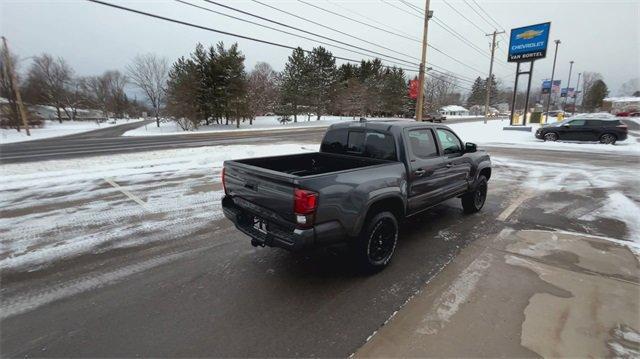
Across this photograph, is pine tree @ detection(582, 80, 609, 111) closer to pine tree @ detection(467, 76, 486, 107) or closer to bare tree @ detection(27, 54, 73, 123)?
pine tree @ detection(467, 76, 486, 107)

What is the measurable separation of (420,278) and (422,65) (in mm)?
19453

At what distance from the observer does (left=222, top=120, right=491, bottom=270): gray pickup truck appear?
3230 millimetres

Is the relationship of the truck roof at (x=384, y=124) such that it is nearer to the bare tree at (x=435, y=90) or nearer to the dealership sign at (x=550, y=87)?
the dealership sign at (x=550, y=87)

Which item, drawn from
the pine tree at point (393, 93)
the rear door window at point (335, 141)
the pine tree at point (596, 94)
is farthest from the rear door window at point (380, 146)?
the pine tree at point (596, 94)

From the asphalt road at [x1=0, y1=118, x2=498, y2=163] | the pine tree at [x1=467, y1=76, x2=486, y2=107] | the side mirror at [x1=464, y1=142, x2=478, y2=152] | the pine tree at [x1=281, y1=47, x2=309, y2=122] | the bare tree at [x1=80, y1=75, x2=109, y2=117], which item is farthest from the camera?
the pine tree at [x1=467, y1=76, x2=486, y2=107]

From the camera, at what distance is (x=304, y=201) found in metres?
3.10

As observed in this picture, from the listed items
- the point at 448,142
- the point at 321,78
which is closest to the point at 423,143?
the point at 448,142

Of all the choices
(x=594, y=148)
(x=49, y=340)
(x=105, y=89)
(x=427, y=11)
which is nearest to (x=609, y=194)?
(x=49, y=340)

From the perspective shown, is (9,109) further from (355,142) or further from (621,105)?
(621,105)

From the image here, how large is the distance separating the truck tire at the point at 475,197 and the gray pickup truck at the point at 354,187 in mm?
368

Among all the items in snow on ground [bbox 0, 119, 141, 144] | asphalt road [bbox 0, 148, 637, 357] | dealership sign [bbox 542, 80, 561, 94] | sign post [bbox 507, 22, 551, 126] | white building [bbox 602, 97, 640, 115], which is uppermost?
sign post [bbox 507, 22, 551, 126]

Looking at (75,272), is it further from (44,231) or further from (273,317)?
(273,317)

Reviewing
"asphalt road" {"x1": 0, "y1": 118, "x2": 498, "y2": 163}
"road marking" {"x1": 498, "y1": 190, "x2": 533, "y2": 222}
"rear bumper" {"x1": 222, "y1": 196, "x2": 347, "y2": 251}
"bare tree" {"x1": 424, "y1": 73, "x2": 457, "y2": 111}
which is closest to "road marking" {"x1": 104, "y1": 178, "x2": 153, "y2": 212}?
"rear bumper" {"x1": 222, "y1": 196, "x2": 347, "y2": 251}

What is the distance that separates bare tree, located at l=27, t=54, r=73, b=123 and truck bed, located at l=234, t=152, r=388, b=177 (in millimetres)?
86111
